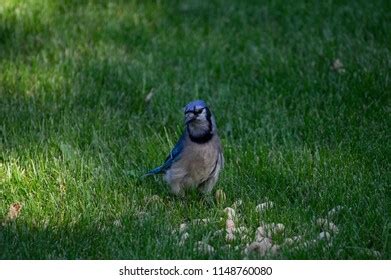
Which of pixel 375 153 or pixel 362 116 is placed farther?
pixel 362 116

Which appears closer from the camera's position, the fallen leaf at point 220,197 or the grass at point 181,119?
the grass at point 181,119

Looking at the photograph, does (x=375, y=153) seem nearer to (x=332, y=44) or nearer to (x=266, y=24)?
(x=332, y=44)

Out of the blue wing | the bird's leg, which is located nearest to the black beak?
the blue wing

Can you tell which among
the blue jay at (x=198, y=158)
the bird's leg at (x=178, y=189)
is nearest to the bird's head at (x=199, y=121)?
the blue jay at (x=198, y=158)

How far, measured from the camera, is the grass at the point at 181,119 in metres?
5.23

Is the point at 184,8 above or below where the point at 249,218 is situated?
above

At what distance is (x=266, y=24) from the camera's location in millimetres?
8680

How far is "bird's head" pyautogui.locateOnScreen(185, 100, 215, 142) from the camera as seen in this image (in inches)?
211

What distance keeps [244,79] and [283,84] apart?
37cm

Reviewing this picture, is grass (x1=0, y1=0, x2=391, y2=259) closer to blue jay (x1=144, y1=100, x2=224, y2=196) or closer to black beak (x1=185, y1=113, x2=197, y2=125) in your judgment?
blue jay (x1=144, y1=100, x2=224, y2=196)

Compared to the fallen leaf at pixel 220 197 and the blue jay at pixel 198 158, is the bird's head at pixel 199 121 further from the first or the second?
the fallen leaf at pixel 220 197

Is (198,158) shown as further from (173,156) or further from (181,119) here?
(181,119)

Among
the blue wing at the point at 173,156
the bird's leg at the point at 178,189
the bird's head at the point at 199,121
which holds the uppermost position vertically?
the bird's head at the point at 199,121
